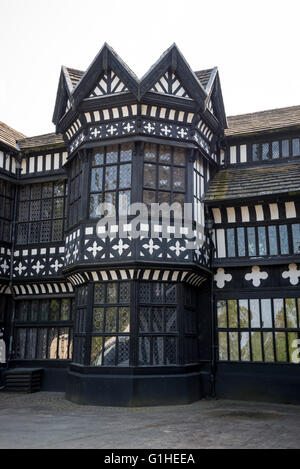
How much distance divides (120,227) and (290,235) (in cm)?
481

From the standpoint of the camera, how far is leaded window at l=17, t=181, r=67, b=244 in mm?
15102

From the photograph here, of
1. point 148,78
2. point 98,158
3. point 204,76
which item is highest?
point 204,76

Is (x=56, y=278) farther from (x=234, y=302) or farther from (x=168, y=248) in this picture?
(x=234, y=302)

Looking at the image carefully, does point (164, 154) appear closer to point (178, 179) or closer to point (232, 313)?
point (178, 179)

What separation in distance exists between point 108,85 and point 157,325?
262 inches

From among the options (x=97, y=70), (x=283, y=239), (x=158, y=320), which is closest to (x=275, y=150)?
(x=283, y=239)

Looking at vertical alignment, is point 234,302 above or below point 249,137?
below

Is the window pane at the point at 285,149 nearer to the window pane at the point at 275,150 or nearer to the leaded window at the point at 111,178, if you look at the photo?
the window pane at the point at 275,150

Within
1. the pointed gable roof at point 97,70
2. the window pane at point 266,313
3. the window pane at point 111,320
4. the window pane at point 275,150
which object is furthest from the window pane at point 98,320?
the window pane at point 275,150

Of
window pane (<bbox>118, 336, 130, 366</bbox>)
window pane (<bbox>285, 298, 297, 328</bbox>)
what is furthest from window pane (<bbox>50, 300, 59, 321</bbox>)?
window pane (<bbox>285, 298, 297, 328</bbox>)

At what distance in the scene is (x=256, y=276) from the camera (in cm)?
1295
